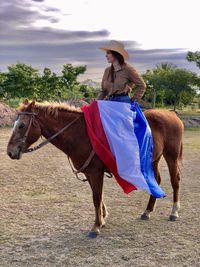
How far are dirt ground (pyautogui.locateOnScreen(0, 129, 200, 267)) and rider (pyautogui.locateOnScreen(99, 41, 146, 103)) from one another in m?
1.63

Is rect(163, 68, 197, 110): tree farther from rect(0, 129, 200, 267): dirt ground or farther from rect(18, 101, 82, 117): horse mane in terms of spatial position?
rect(18, 101, 82, 117): horse mane

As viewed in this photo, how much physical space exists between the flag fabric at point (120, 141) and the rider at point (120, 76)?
8.3 inches

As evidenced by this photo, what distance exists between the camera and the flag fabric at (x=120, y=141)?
449cm

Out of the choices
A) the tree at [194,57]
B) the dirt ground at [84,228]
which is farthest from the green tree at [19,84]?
the dirt ground at [84,228]

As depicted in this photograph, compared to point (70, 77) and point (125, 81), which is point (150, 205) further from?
point (70, 77)

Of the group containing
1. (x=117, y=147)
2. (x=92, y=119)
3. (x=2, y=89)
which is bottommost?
(x=2, y=89)

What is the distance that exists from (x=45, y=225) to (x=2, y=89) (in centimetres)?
2441

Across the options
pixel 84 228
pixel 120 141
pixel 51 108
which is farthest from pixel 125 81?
pixel 84 228

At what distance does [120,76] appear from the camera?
4.73m

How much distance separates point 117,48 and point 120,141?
111 cm

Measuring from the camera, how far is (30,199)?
20.3ft

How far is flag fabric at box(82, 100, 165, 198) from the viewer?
4.49m

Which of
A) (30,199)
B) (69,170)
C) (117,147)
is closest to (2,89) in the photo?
(69,170)

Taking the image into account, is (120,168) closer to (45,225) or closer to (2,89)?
(45,225)
